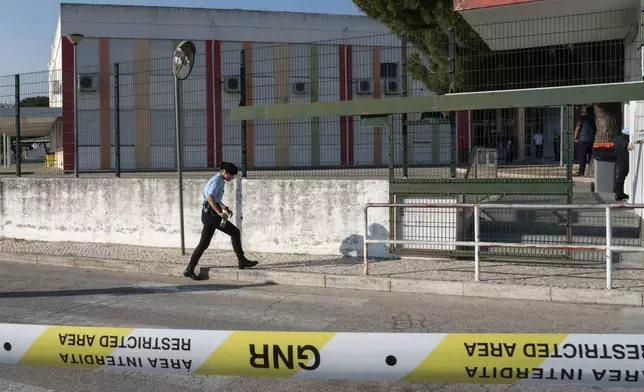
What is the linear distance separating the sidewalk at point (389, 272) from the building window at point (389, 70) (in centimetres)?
340

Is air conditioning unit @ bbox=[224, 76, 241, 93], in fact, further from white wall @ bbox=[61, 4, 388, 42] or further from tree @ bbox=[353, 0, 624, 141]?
white wall @ bbox=[61, 4, 388, 42]

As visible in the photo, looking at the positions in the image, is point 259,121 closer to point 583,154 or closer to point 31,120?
point 583,154

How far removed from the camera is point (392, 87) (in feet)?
39.8

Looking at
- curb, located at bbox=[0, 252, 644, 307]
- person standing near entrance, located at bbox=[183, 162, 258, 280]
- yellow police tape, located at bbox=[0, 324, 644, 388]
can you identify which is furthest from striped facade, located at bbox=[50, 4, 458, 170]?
yellow police tape, located at bbox=[0, 324, 644, 388]

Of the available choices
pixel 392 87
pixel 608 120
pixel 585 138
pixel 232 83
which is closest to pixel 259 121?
pixel 392 87

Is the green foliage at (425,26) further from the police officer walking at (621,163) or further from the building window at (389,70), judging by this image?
the police officer walking at (621,163)

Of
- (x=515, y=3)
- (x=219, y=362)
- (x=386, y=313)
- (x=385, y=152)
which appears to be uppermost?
(x=515, y=3)

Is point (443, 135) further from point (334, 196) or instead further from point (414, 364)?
point (414, 364)

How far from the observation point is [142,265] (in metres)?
10.5

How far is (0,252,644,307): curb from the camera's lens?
7773 millimetres

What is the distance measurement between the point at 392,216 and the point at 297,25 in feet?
77.0

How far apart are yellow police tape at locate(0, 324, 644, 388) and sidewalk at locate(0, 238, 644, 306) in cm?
507

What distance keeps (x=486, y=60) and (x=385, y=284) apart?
19.1 feet

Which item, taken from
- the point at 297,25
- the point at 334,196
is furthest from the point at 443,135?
the point at 297,25
